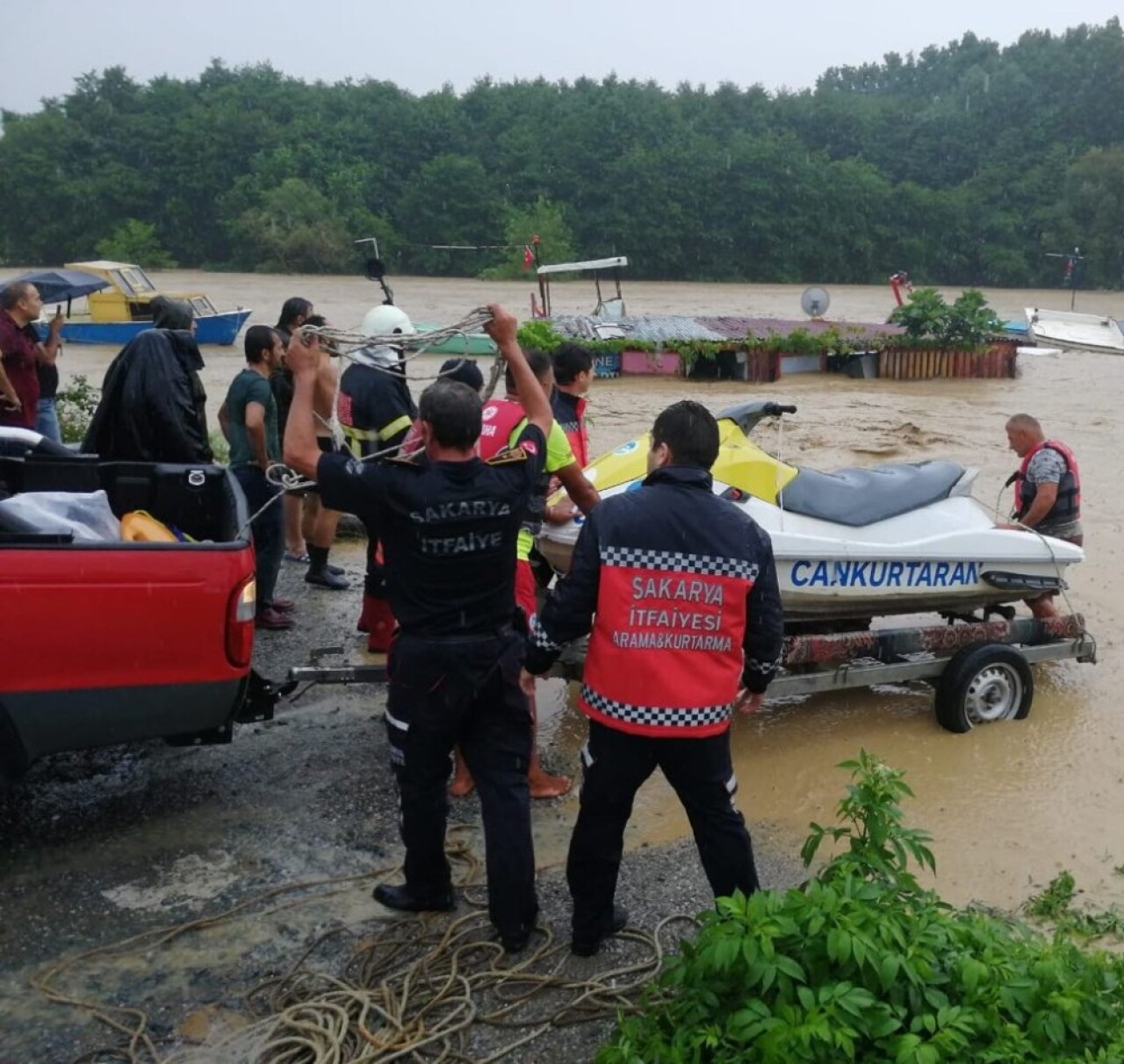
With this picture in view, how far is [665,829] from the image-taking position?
4.71 metres

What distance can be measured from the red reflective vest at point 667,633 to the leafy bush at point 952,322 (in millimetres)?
21827

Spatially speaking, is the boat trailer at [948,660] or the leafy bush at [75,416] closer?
the boat trailer at [948,660]

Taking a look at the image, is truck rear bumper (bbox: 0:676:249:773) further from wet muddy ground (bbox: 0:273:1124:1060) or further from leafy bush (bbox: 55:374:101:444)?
leafy bush (bbox: 55:374:101:444)

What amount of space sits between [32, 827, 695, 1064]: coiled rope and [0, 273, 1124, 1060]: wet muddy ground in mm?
79

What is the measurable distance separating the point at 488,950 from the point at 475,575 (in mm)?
1202

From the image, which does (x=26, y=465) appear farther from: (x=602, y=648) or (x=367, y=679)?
(x=602, y=648)

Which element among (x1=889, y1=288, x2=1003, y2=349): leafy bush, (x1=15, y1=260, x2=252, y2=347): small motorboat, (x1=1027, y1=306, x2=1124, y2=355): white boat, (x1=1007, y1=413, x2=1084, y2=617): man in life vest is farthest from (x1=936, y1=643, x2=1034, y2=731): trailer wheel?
(x1=1027, y1=306, x2=1124, y2=355): white boat

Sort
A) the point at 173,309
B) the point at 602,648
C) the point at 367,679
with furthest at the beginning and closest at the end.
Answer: the point at 173,309
the point at 367,679
the point at 602,648

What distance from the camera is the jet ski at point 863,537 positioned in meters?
5.48

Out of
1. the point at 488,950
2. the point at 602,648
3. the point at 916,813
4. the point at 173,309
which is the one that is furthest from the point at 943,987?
the point at 173,309

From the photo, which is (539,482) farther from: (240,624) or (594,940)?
(594,940)

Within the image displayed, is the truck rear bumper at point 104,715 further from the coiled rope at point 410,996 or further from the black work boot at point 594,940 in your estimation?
the black work boot at point 594,940

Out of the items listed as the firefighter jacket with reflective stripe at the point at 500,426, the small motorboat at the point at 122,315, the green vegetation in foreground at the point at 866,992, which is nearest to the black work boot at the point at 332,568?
the firefighter jacket with reflective stripe at the point at 500,426

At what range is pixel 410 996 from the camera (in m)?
3.41
